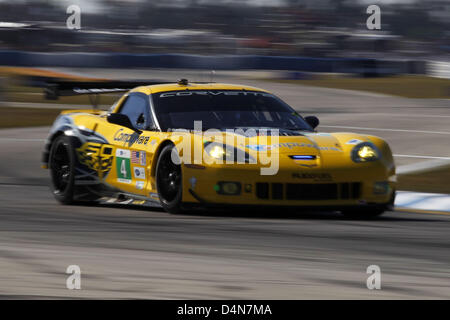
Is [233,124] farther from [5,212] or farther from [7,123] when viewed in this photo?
[7,123]

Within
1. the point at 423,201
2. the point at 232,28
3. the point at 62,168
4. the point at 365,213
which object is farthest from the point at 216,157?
the point at 232,28

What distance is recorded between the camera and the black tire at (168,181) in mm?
7398

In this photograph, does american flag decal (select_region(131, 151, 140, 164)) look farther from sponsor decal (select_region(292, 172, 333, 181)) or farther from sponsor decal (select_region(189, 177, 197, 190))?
sponsor decal (select_region(292, 172, 333, 181))

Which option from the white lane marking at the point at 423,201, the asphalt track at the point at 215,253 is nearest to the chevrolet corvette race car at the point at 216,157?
the asphalt track at the point at 215,253

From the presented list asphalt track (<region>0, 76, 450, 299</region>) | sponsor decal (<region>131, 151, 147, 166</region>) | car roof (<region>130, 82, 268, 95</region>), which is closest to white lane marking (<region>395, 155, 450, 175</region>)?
asphalt track (<region>0, 76, 450, 299</region>)

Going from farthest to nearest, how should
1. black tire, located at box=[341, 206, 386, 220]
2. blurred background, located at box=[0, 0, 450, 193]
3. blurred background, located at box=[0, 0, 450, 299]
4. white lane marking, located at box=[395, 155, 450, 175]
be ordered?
1. blurred background, located at box=[0, 0, 450, 193]
2. white lane marking, located at box=[395, 155, 450, 175]
3. black tire, located at box=[341, 206, 386, 220]
4. blurred background, located at box=[0, 0, 450, 299]

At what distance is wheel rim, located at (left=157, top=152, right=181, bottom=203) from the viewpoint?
743 centimetres

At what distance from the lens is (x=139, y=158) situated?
7922 millimetres

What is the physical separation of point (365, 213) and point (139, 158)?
6.65 ft

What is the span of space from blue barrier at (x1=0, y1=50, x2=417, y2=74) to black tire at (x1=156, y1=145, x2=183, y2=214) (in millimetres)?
35797

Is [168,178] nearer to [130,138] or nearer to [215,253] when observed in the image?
[130,138]

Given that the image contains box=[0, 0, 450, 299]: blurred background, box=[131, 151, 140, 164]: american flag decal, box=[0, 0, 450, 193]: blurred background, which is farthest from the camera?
box=[0, 0, 450, 193]: blurred background

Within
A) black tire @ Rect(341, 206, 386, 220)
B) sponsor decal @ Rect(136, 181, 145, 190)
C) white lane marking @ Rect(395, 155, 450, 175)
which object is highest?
sponsor decal @ Rect(136, 181, 145, 190)
